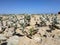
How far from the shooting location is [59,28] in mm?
13805

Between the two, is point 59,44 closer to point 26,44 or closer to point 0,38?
point 26,44

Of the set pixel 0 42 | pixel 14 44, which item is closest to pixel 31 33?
pixel 0 42

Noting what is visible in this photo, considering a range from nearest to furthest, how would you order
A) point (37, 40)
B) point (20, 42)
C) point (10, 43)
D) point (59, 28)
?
point (10, 43) < point (20, 42) < point (37, 40) < point (59, 28)

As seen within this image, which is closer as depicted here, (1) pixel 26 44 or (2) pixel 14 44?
(2) pixel 14 44

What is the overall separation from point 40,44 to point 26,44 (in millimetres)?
999

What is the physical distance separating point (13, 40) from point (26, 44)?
90 centimetres

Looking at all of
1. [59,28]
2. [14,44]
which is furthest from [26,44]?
[59,28]

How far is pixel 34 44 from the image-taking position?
28.9 feet

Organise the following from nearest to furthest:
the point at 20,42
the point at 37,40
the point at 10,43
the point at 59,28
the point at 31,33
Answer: the point at 10,43, the point at 20,42, the point at 37,40, the point at 31,33, the point at 59,28

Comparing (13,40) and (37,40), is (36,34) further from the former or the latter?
(13,40)

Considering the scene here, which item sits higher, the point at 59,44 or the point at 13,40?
the point at 13,40

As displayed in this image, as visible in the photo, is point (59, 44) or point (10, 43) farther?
point (59, 44)

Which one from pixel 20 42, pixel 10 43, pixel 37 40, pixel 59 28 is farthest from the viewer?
pixel 59 28

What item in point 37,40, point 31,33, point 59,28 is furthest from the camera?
point 59,28
